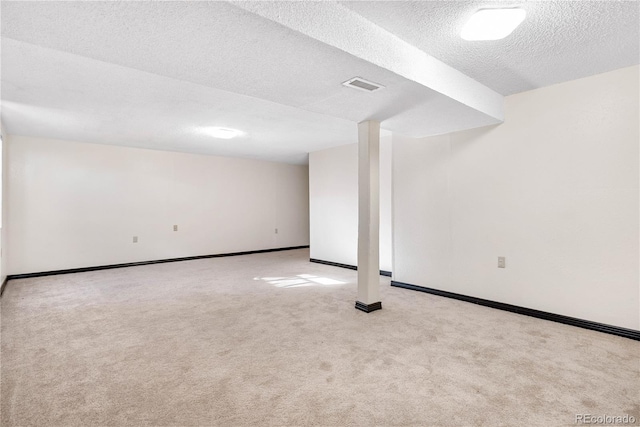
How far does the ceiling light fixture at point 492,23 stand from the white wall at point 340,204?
131 inches

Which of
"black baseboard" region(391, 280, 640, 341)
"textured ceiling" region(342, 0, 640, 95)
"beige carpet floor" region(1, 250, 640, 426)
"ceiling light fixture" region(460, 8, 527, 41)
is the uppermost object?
"textured ceiling" region(342, 0, 640, 95)

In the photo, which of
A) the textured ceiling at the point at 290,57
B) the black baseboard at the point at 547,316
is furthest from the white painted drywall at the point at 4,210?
the black baseboard at the point at 547,316

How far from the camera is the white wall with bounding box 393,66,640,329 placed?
280cm

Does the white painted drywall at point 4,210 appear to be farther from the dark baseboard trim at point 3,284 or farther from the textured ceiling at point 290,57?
the textured ceiling at point 290,57

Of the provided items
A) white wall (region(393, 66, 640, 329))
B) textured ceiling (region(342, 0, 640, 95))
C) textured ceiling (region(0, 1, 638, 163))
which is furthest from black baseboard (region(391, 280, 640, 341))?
textured ceiling (region(342, 0, 640, 95))

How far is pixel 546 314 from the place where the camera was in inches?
125

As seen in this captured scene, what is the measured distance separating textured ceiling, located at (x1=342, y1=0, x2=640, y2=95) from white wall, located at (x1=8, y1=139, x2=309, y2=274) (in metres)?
5.81

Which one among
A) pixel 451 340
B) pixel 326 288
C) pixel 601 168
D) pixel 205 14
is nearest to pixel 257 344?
pixel 451 340

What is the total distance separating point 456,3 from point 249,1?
1.20 meters

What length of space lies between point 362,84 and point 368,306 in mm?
2216

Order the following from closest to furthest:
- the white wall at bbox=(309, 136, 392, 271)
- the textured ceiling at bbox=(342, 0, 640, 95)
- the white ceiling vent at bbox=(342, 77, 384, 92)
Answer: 1. the textured ceiling at bbox=(342, 0, 640, 95)
2. the white ceiling vent at bbox=(342, 77, 384, 92)
3. the white wall at bbox=(309, 136, 392, 271)

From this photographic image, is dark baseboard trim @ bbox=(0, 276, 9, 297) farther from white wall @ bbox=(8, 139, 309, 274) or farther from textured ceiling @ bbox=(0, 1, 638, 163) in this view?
textured ceiling @ bbox=(0, 1, 638, 163)

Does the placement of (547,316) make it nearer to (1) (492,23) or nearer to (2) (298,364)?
(2) (298,364)

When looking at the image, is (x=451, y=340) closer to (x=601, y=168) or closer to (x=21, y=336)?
(x=601, y=168)
